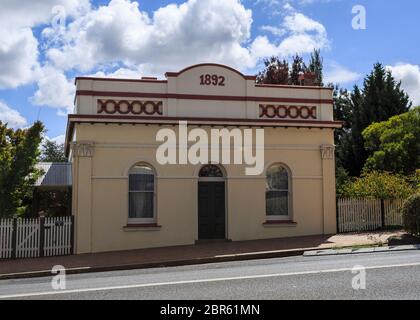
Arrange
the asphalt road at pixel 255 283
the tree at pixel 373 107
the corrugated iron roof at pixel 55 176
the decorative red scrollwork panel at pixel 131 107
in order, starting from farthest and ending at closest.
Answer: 1. the tree at pixel 373 107
2. the corrugated iron roof at pixel 55 176
3. the decorative red scrollwork panel at pixel 131 107
4. the asphalt road at pixel 255 283

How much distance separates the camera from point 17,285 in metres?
10.8

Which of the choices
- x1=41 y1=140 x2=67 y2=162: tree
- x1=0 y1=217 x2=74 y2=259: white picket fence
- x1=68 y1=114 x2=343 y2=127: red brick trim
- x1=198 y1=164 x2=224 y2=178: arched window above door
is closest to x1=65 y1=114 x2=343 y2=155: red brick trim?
x1=68 y1=114 x2=343 y2=127: red brick trim

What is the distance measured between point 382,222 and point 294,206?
338cm

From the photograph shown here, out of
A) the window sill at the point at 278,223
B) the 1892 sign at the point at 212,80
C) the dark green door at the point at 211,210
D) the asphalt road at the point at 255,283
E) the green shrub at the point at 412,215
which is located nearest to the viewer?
the asphalt road at the point at 255,283

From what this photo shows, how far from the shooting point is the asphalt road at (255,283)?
7.97m

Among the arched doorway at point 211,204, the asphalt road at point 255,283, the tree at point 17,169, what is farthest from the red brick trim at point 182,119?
the asphalt road at point 255,283

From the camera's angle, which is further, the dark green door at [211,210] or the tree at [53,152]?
the tree at [53,152]

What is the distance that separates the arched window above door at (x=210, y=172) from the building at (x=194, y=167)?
3 cm

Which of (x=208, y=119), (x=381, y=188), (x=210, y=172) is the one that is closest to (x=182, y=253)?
(x=210, y=172)

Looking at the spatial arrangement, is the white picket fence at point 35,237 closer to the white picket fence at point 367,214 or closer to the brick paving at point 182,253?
the brick paving at point 182,253

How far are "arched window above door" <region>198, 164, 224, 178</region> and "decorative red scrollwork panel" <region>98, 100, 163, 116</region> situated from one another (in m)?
2.31

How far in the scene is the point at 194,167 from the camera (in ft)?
57.4

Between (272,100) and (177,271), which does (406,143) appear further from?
(177,271)

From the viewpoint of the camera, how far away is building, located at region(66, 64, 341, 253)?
16.8m
